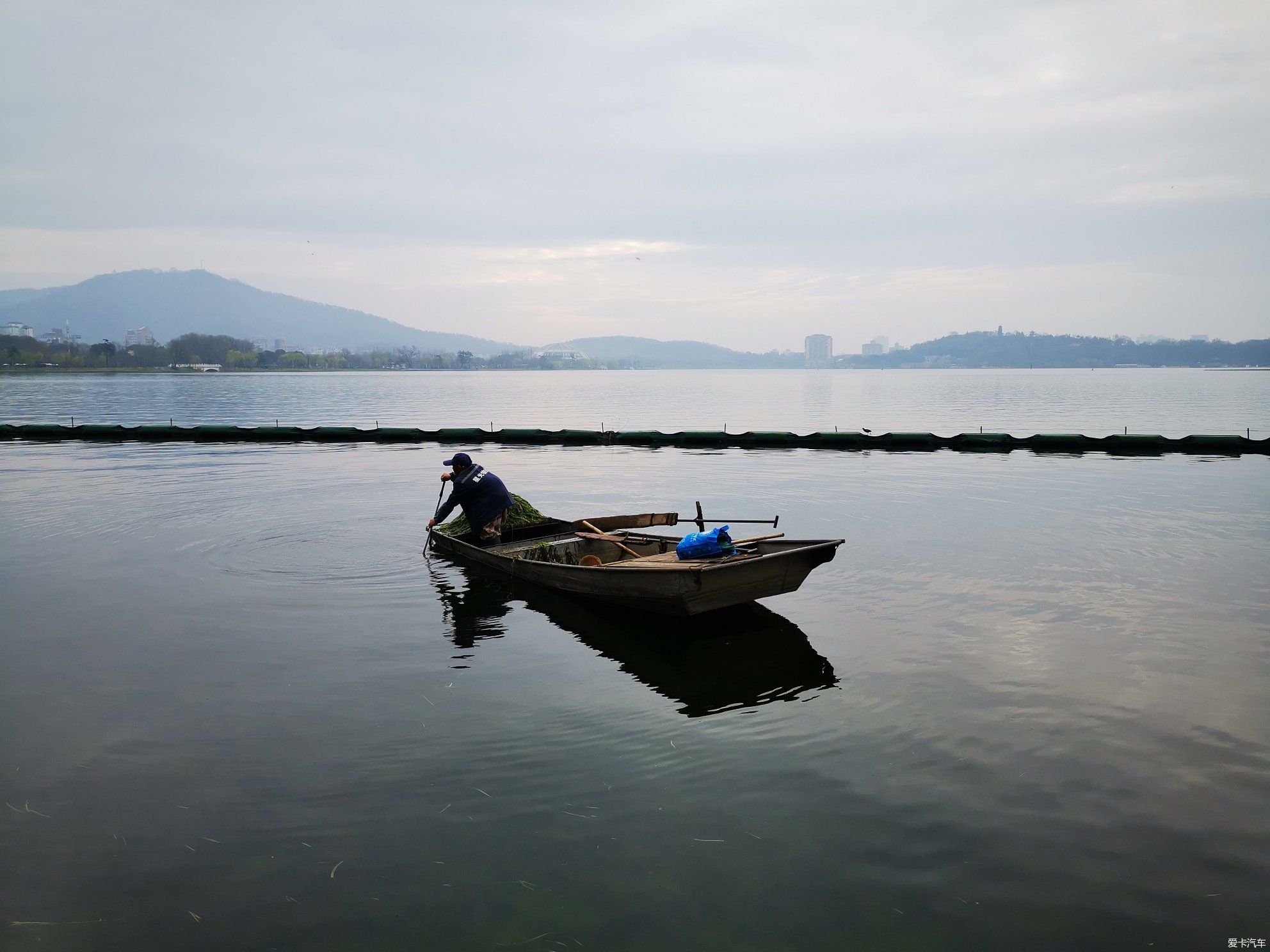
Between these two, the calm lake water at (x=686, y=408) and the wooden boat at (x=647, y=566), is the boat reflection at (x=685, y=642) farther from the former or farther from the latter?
the calm lake water at (x=686, y=408)

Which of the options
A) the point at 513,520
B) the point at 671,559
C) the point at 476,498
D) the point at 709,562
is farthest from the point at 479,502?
the point at 709,562

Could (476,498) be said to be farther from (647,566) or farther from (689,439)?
(689,439)

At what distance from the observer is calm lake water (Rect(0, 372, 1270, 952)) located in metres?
6.05

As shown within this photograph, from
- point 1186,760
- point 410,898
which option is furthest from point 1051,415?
point 410,898

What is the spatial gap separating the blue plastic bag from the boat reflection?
4.21 ft

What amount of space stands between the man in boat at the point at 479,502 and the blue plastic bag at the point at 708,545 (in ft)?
18.8

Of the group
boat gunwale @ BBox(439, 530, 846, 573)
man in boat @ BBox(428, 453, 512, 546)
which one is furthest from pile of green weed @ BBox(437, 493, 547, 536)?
boat gunwale @ BBox(439, 530, 846, 573)

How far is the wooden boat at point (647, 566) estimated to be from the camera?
1188 centimetres

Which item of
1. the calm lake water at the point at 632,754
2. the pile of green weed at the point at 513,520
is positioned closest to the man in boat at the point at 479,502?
the pile of green weed at the point at 513,520

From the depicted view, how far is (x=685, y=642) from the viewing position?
40.3ft

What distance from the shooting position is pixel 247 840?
686 cm

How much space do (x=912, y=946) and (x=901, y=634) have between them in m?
7.05

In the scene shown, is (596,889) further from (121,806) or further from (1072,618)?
(1072,618)

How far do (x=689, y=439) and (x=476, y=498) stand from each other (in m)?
25.6
